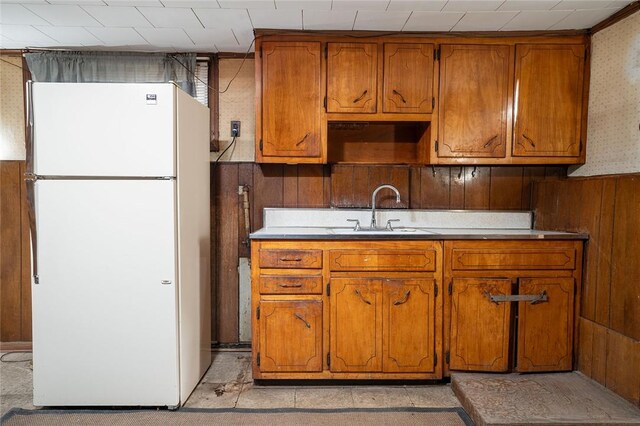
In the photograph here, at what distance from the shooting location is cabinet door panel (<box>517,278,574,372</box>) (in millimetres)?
2381

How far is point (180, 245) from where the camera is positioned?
84.5 inches

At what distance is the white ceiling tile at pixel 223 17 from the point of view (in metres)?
2.29

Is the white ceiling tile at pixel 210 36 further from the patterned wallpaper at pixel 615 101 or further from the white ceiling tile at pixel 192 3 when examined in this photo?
the patterned wallpaper at pixel 615 101

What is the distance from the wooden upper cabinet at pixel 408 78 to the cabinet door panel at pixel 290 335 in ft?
4.83

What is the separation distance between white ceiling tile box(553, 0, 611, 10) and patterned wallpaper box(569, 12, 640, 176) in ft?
0.65

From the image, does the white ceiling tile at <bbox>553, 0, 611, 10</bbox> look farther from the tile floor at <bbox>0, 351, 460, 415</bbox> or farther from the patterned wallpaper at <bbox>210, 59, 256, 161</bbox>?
the tile floor at <bbox>0, 351, 460, 415</bbox>

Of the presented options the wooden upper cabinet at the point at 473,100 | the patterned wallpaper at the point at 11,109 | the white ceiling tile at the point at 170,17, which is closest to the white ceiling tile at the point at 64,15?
the white ceiling tile at the point at 170,17

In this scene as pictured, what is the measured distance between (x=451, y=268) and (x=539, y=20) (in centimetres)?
172

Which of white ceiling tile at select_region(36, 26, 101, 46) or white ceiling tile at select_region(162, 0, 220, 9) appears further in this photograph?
white ceiling tile at select_region(36, 26, 101, 46)

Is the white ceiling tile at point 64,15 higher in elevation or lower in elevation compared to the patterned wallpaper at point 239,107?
higher

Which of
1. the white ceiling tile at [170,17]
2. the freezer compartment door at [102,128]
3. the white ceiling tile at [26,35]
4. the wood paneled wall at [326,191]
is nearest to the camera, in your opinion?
the freezer compartment door at [102,128]

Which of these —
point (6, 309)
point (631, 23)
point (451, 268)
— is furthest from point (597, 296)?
point (6, 309)

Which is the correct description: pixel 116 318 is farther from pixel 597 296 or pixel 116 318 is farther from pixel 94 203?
pixel 597 296

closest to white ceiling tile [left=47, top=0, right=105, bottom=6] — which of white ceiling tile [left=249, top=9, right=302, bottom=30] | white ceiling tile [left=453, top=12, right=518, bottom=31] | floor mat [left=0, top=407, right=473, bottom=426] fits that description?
white ceiling tile [left=249, top=9, right=302, bottom=30]
